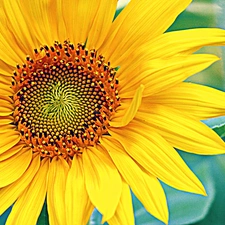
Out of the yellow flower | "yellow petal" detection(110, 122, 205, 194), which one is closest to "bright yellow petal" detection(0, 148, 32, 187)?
the yellow flower

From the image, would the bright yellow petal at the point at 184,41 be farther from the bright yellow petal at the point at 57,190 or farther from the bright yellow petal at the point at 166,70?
the bright yellow petal at the point at 57,190

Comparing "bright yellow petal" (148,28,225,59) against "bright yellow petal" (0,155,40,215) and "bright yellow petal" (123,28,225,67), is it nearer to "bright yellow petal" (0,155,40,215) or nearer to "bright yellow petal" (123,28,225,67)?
"bright yellow petal" (123,28,225,67)

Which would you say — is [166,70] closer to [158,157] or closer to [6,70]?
[158,157]

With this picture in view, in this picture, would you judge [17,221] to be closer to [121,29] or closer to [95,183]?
[95,183]

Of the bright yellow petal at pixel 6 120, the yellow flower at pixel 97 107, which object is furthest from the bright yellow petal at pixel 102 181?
the bright yellow petal at pixel 6 120

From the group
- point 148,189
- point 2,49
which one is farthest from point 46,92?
point 148,189

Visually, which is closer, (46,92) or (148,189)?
(148,189)
